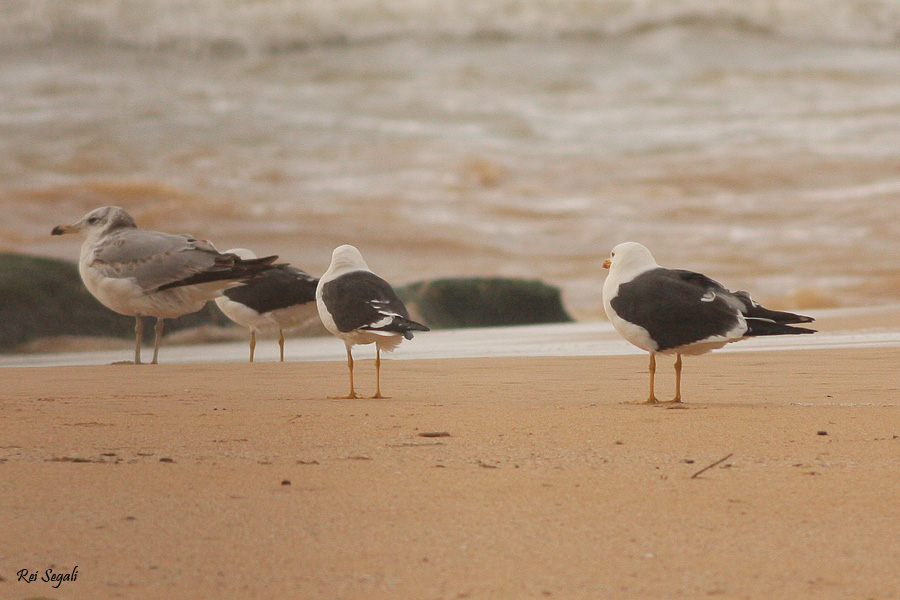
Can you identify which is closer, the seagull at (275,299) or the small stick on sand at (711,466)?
the small stick on sand at (711,466)

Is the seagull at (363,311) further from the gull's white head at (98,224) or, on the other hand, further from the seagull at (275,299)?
the gull's white head at (98,224)

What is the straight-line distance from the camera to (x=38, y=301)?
462 inches

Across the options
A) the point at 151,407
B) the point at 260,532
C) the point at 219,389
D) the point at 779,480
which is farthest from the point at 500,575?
the point at 219,389

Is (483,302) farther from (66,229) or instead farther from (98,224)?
(66,229)

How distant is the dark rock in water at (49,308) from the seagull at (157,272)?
7.71ft

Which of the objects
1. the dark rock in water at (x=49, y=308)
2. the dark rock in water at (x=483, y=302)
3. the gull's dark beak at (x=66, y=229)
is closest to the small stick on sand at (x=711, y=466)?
the gull's dark beak at (x=66, y=229)

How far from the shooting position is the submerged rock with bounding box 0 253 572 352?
11.5 metres

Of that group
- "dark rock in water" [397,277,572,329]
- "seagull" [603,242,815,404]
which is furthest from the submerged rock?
"seagull" [603,242,815,404]

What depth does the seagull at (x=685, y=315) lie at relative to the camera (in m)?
5.41

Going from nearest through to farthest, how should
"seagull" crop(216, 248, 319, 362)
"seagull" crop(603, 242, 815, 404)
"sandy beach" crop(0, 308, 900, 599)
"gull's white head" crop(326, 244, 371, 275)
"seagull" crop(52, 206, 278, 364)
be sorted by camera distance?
"sandy beach" crop(0, 308, 900, 599)
"seagull" crop(603, 242, 815, 404)
"gull's white head" crop(326, 244, 371, 275)
"seagull" crop(52, 206, 278, 364)
"seagull" crop(216, 248, 319, 362)

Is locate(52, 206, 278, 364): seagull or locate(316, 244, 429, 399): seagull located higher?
locate(52, 206, 278, 364): seagull

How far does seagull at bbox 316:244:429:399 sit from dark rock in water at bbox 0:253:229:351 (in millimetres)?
6059

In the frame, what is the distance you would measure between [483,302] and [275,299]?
4868 millimetres

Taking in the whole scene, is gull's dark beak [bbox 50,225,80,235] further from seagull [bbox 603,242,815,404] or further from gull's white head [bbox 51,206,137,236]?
seagull [bbox 603,242,815,404]
